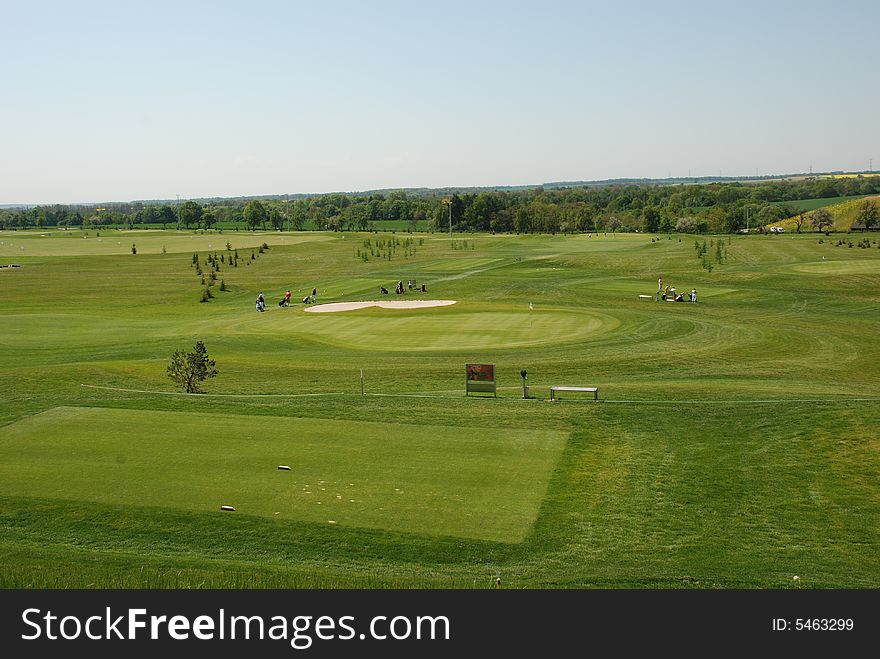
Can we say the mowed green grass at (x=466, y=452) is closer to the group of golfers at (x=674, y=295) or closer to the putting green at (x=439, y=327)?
the putting green at (x=439, y=327)

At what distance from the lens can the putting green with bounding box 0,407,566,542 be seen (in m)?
18.2

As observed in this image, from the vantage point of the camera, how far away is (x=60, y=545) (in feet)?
54.3

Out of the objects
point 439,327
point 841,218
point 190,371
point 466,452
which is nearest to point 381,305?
point 439,327

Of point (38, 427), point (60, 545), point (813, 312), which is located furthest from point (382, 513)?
point (813, 312)

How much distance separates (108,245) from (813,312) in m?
135

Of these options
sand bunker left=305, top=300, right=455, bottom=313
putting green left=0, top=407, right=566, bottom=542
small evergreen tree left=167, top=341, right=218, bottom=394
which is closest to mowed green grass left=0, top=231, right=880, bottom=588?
putting green left=0, top=407, right=566, bottom=542

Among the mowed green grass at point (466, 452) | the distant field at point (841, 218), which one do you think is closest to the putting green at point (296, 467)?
the mowed green grass at point (466, 452)

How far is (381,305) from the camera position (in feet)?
211

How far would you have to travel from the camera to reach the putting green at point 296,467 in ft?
59.8

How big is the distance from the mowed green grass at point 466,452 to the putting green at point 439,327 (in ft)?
1.12

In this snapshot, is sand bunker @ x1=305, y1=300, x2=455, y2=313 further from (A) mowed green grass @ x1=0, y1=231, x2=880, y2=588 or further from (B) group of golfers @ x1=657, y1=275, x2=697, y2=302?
(B) group of golfers @ x1=657, y1=275, x2=697, y2=302

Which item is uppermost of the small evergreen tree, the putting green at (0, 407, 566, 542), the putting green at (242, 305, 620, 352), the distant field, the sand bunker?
the distant field

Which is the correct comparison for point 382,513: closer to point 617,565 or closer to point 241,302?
point 617,565

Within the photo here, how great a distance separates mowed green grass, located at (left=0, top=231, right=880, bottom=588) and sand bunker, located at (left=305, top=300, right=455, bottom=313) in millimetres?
7811
